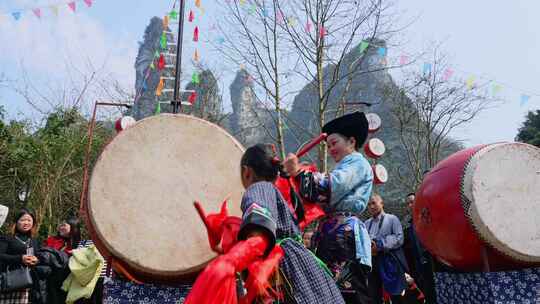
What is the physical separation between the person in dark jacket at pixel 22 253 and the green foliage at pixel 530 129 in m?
15.8

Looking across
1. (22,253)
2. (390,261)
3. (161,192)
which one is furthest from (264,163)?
(22,253)

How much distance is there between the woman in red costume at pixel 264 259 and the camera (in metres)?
1.37

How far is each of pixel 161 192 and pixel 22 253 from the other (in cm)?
228

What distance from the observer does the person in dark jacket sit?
4.25m

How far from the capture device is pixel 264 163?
196 cm

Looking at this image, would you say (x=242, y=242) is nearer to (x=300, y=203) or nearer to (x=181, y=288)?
(x=300, y=203)

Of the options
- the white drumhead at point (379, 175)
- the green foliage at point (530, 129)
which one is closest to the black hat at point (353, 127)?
the white drumhead at point (379, 175)

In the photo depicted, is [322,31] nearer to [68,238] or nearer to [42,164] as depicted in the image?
[68,238]

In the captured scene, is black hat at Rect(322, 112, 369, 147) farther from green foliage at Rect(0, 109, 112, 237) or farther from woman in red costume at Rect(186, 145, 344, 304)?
green foliage at Rect(0, 109, 112, 237)

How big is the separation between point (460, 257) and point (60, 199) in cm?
1241

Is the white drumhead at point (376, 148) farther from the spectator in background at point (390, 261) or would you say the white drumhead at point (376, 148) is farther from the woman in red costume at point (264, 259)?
the woman in red costume at point (264, 259)

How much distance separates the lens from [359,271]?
2.56 m

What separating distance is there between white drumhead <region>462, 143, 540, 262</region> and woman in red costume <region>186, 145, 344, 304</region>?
56.6 inches

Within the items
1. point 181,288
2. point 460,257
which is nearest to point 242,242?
point 181,288
